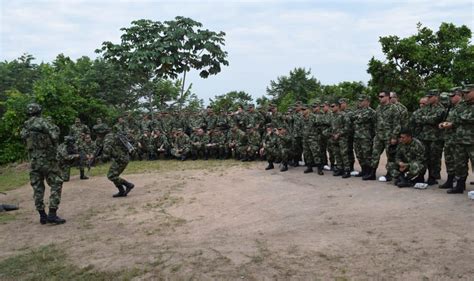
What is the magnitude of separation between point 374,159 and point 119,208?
5.28 m

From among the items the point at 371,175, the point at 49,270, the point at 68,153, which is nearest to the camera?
the point at 49,270

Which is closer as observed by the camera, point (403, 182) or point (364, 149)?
point (403, 182)

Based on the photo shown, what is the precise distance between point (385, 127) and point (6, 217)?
24.7 ft

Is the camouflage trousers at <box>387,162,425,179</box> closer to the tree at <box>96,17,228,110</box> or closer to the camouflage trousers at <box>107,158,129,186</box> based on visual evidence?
the camouflage trousers at <box>107,158,129,186</box>

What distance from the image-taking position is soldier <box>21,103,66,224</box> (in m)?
7.36

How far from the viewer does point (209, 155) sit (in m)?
15.8

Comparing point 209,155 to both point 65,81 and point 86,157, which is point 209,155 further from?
point 65,81

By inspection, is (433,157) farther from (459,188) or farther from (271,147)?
(271,147)

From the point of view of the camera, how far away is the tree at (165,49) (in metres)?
18.1

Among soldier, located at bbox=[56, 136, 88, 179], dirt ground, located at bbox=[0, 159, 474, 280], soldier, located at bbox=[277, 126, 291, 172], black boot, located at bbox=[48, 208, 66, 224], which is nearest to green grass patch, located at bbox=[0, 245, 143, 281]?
dirt ground, located at bbox=[0, 159, 474, 280]

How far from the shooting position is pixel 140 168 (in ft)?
46.2

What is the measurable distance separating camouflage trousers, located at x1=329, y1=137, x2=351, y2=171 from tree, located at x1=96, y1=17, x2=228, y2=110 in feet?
31.7

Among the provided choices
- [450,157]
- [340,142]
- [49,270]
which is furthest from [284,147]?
[49,270]

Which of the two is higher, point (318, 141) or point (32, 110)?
point (32, 110)
